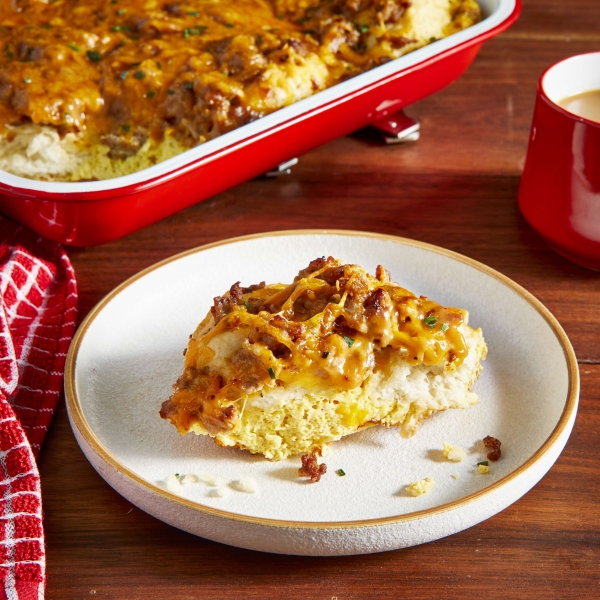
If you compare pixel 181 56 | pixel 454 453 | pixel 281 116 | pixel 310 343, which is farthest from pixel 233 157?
pixel 454 453

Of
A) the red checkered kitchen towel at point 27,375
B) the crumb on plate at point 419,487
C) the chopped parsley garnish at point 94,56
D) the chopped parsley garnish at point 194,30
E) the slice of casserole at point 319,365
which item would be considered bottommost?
the red checkered kitchen towel at point 27,375

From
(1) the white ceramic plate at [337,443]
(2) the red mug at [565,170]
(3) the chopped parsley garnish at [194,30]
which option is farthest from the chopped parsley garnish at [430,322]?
(3) the chopped parsley garnish at [194,30]

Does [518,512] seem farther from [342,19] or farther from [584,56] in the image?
[342,19]

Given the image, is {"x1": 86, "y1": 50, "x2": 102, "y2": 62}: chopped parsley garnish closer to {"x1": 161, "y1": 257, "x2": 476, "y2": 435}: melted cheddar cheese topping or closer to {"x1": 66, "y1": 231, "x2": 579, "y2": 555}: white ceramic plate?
{"x1": 66, "y1": 231, "x2": 579, "y2": 555}: white ceramic plate

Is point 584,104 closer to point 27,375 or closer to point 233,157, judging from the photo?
point 233,157

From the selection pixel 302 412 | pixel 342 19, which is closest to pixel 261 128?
pixel 342 19

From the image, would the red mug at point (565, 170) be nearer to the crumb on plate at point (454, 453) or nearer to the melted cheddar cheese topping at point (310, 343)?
the melted cheddar cheese topping at point (310, 343)

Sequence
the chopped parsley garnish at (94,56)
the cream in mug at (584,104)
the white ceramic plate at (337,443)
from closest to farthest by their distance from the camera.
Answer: the white ceramic plate at (337,443)
the cream in mug at (584,104)
the chopped parsley garnish at (94,56)
